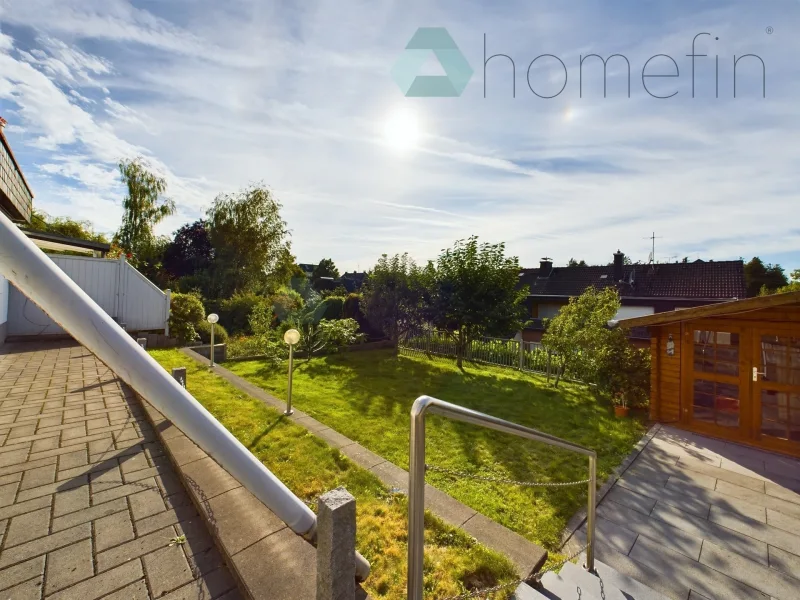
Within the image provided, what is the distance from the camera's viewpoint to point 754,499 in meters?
4.62

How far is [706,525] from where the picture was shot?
4.03 m

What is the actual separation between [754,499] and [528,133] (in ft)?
25.1

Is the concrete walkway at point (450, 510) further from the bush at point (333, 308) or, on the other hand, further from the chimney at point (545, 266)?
the chimney at point (545, 266)

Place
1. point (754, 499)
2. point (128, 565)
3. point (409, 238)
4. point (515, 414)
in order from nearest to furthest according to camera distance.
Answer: point (128, 565) < point (754, 499) < point (515, 414) < point (409, 238)

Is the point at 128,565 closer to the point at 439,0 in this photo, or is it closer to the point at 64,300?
the point at 64,300

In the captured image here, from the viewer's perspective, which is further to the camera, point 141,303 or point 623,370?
point 141,303

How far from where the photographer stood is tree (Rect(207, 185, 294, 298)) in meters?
20.1

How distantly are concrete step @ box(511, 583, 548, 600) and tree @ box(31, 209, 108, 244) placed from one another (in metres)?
25.8

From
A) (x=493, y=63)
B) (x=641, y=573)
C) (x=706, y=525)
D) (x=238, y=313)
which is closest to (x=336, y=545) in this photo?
(x=641, y=573)

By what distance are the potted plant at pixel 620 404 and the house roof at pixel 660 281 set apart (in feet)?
48.5

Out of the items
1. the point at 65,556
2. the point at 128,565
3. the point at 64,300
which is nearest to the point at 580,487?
the point at 128,565

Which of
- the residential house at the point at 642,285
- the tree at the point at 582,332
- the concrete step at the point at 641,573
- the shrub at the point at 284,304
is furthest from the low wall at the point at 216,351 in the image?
the residential house at the point at 642,285

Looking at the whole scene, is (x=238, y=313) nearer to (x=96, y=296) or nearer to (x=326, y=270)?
(x=96, y=296)

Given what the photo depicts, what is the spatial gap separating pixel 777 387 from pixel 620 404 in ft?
9.21
